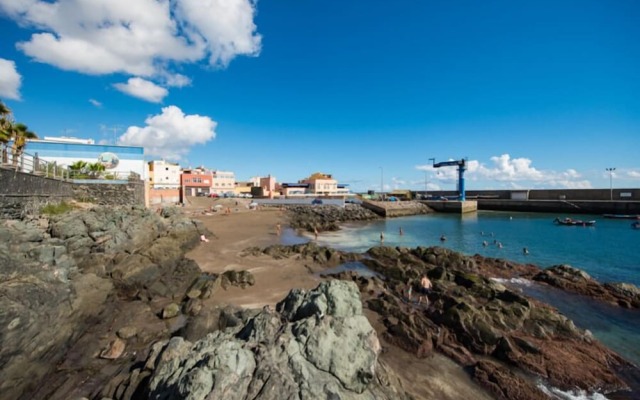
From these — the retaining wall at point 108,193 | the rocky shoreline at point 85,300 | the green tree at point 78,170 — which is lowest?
the rocky shoreline at point 85,300

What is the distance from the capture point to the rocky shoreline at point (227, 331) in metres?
5.72

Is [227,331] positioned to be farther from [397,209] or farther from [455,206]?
[455,206]

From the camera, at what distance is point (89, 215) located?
17109 millimetres

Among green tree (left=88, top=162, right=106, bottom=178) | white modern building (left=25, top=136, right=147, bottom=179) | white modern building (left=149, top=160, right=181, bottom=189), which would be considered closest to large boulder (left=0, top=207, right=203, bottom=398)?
green tree (left=88, top=162, right=106, bottom=178)

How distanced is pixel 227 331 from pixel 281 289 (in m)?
7.94

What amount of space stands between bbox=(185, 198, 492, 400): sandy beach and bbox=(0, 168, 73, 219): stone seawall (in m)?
9.32

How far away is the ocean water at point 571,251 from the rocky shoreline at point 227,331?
54.4 inches

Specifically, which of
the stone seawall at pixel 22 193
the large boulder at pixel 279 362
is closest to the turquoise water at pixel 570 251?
the large boulder at pixel 279 362

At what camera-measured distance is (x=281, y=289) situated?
15.1 m

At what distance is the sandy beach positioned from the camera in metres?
8.05

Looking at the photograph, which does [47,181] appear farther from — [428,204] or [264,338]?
[428,204]

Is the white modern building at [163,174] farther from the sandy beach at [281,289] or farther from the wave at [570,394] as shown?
the wave at [570,394]

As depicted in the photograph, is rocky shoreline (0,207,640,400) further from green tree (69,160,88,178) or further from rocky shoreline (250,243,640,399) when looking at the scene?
green tree (69,160,88,178)

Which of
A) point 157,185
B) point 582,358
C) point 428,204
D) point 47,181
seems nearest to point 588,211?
point 428,204
